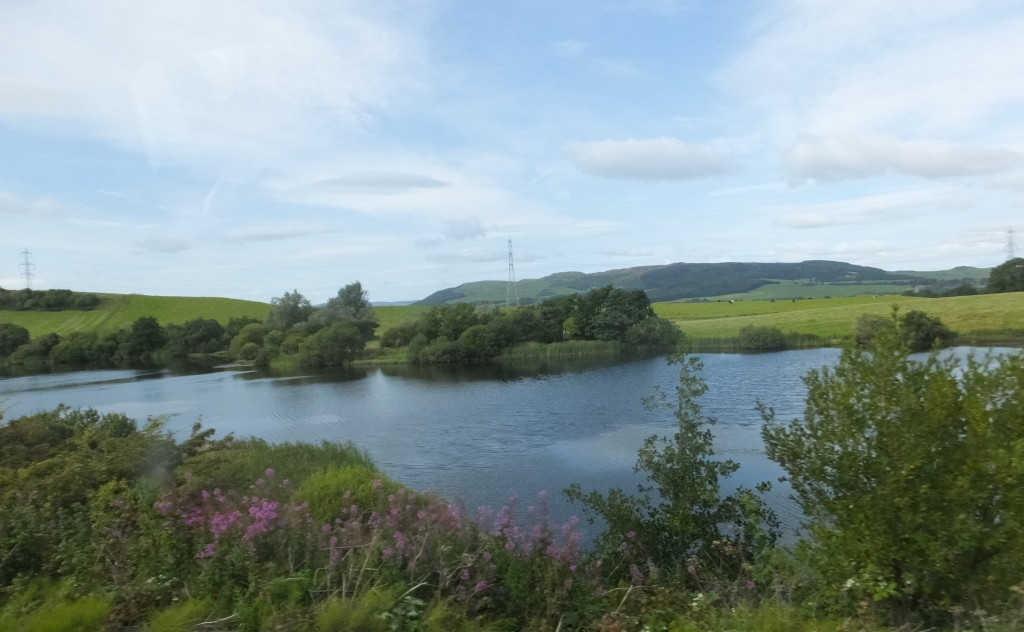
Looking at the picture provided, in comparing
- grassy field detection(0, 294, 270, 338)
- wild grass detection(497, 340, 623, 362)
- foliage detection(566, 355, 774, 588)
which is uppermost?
grassy field detection(0, 294, 270, 338)

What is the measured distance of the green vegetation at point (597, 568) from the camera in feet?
A: 15.3

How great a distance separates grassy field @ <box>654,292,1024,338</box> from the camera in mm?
48625

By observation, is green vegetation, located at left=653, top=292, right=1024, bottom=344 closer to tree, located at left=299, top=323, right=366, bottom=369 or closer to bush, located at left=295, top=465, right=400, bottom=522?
tree, located at left=299, top=323, right=366, bottom=369

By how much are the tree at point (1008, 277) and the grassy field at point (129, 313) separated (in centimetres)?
8347

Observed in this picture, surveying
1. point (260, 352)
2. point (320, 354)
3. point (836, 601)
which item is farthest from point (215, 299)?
point (836, 601)

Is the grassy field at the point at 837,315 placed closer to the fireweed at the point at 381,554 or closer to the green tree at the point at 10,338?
the fireweed at the point at 381,554

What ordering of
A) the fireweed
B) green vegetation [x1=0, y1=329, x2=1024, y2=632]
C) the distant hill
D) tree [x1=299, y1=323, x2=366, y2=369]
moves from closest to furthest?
green vegetation [x1=0, y1=329, x2=1024, y2=632]
the fireweed
tree [x1=299, y1=323, x2=366, y2=369]
the distant hill

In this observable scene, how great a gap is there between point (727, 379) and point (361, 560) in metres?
32.2

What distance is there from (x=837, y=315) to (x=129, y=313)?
257ft

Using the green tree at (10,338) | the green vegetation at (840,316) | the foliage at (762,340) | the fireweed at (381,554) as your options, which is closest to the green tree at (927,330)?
the green vegetation at (840,316)

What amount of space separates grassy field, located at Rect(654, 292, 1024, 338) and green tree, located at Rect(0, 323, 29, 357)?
212 ft

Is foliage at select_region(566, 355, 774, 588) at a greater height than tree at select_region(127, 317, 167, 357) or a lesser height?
lesser

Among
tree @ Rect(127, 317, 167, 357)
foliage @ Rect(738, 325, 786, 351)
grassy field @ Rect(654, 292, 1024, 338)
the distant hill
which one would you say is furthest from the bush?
the distant hill

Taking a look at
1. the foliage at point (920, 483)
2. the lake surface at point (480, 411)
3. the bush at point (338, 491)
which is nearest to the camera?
the foliage at point (920, 483)
